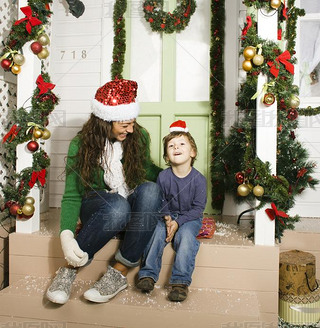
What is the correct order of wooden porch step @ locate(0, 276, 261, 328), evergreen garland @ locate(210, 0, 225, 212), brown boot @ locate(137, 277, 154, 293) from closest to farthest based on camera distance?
1. wooden porch step @ locate(0, 276, 261, 328)
2. brown boot @ locate(137, 277, 154, 293)
3. evergreen garland @ locate(210, 0, 225, 212)

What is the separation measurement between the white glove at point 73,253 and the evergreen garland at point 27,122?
21.7 inches

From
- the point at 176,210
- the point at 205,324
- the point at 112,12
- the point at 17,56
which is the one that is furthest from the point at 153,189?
the point at 112,12

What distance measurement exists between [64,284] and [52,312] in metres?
0.13

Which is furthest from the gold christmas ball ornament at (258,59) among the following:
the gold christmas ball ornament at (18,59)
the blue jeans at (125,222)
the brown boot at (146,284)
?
the gold christmas ball ornament at (18,59)

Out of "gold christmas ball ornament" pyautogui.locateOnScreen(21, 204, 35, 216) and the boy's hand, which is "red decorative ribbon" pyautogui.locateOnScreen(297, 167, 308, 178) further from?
"gold christmas ball ornament" pyautogui.locateOnScreen(21, 204, 35, 216)

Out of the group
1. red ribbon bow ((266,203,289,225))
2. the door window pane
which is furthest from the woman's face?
the door window pane

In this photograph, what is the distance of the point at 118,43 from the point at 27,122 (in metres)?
1.18

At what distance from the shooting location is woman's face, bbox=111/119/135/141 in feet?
5.89

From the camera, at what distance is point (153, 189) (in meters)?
1.71

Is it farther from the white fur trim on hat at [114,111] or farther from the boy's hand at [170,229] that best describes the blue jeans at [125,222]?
the white fur trim on hat at [114,111]

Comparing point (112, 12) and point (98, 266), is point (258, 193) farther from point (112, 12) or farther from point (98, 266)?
point (112, 12)

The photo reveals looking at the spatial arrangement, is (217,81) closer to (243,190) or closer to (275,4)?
(275,4)

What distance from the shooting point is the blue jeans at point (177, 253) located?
1629 millimetres

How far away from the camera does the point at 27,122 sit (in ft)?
6.61
